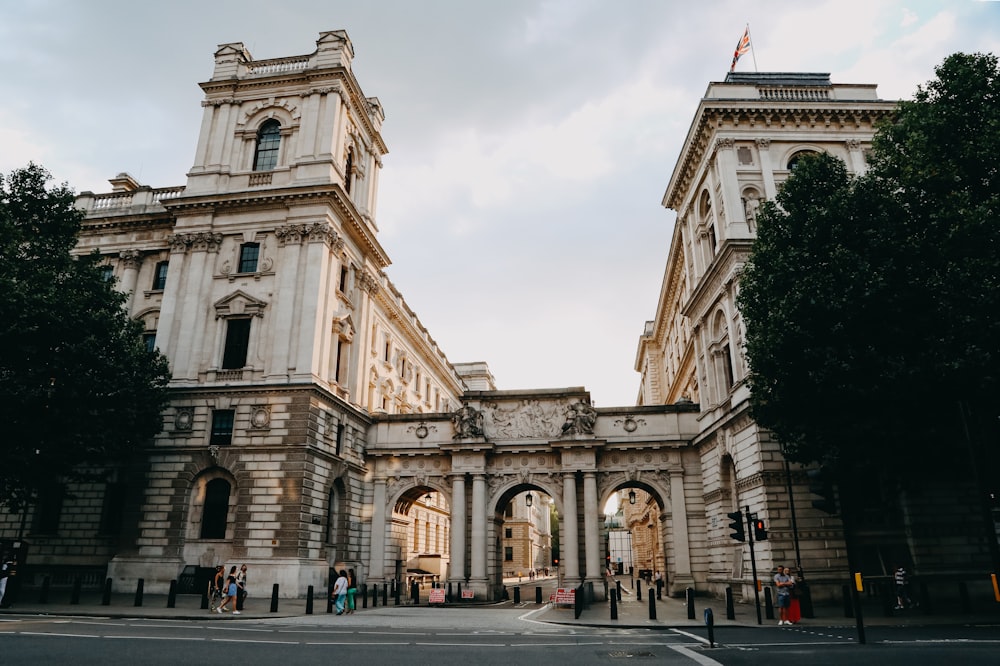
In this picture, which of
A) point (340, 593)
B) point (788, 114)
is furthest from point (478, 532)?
point (788, 114)

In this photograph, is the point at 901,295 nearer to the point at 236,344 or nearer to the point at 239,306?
the point at 239,306

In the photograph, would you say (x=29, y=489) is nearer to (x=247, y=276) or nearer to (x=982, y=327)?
(x=247, y=276)

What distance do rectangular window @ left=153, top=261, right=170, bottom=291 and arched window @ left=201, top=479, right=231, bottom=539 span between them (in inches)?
493

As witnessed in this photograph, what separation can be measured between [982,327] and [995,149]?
17.2 ft

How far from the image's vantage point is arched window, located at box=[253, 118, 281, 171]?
123 feet

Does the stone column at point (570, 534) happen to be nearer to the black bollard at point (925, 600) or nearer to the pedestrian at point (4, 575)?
the black bollard at point (925, 600)

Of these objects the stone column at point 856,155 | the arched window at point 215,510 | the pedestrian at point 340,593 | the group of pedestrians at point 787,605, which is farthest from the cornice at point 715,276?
the arched window at point 215,510

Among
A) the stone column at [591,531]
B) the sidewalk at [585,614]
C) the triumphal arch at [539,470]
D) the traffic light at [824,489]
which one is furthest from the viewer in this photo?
the triumphal arch at [539,470]

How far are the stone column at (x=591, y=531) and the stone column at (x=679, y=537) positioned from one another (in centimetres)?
403

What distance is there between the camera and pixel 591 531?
34.5 m

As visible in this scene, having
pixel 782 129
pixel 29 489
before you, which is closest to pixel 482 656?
pixel 29 489

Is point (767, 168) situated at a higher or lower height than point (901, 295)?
higher

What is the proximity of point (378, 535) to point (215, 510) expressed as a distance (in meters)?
9.22

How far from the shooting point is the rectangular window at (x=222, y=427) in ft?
104
